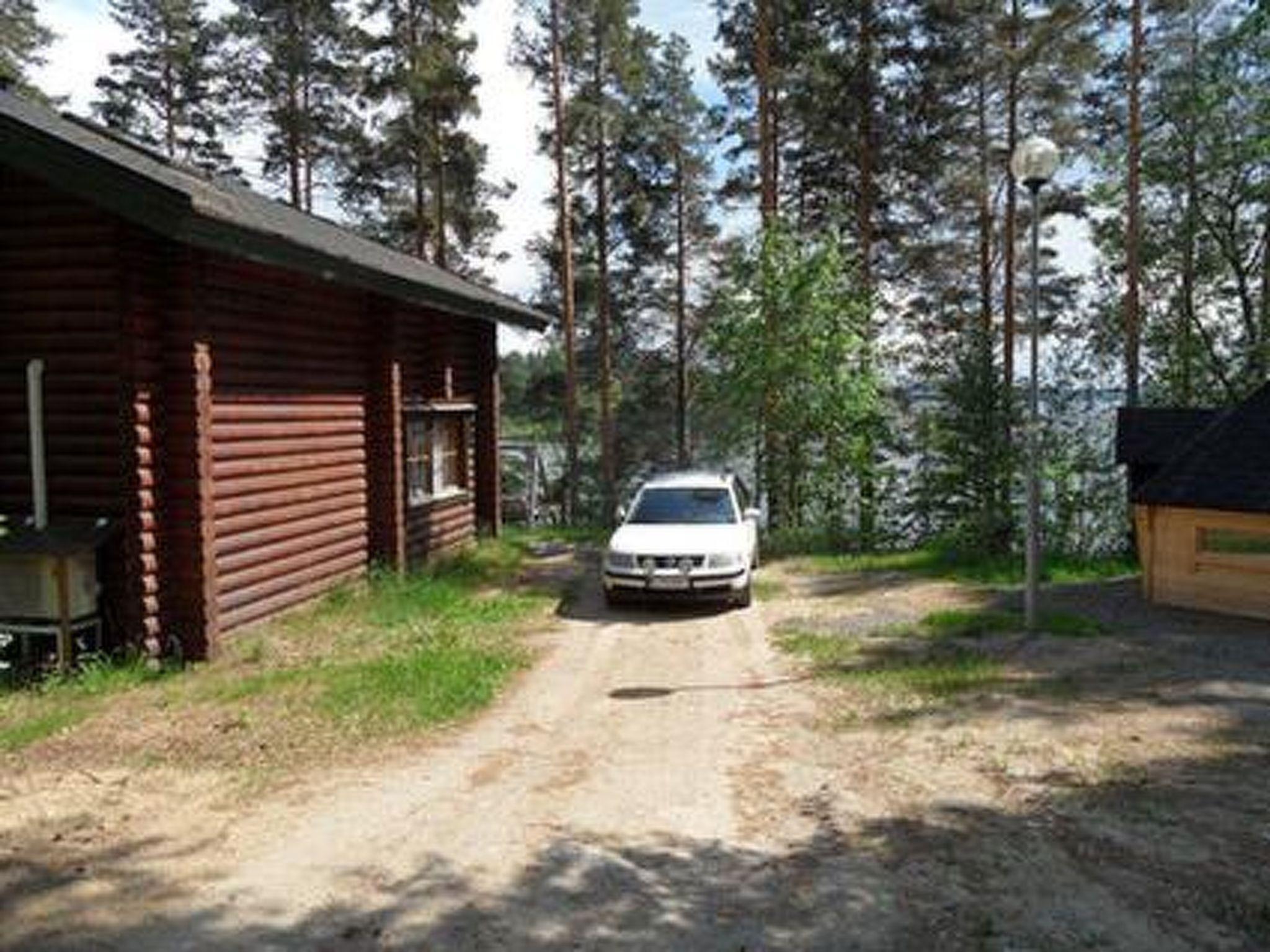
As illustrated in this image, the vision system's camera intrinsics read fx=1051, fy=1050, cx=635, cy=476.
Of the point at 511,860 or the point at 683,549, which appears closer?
the point at 511,860

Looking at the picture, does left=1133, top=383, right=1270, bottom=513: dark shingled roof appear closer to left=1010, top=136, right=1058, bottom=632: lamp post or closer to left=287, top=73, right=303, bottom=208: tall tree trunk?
left=1010, top=136, right=1058, bottom=632: lamp post

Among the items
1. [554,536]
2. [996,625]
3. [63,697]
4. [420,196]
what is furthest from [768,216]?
[63,697]

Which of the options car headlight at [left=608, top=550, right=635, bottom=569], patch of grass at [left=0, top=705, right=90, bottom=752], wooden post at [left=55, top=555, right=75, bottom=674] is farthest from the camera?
car headlight at [left=608, top=550, right=635, bottom=569]

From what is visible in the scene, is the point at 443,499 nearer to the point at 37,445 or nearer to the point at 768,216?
the point at 37,445

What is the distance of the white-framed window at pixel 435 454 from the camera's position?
15.7 meters

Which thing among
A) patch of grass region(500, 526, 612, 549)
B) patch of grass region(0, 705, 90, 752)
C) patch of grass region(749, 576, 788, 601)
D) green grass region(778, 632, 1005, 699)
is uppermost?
patch of grass region(500, 526, 612, 549)

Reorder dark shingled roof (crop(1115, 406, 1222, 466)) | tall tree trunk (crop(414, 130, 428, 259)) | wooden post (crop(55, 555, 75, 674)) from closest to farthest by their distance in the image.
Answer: wooden post (crop(55, 555, 75, 674)) < dark shingled roof (crop(1115, 406, 1222, 466)) < tall tree trunk (crop(414, 130, 428, 259))

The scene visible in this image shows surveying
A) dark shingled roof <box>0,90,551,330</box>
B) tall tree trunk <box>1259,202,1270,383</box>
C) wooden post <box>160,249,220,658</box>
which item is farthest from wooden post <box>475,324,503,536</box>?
tall tree trunk <box>1259,202,1270,383</box>

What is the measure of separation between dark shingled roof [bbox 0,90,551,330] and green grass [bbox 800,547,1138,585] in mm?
7829

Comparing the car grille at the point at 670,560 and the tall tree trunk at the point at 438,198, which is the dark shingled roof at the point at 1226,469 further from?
the tall tree trunk at the point at 438,198

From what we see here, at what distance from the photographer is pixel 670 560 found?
12734 millimetres

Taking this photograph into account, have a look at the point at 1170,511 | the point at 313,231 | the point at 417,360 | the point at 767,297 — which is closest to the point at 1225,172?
the point at 767,297

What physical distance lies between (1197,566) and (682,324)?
80.9 ft

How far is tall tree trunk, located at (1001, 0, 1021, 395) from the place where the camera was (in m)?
24.1
